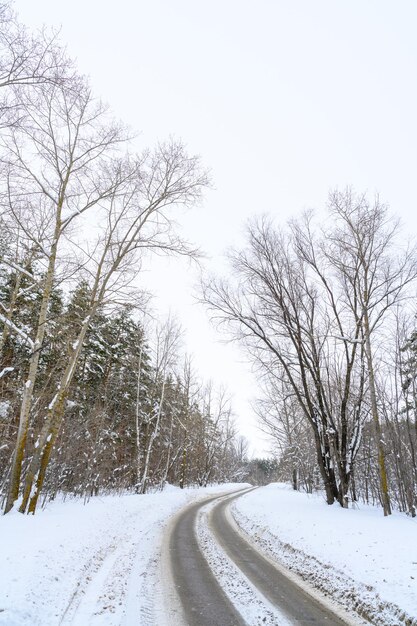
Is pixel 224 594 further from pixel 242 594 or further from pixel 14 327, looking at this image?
pixel 14 327

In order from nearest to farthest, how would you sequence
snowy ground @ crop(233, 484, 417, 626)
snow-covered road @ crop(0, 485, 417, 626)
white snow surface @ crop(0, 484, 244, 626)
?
white snow surface @ crop(0, 484, 244, 626) < snow-covered road @ crop(0, 485, 417, 626) < snowy ground @ crop(233, 484, 417, 626)

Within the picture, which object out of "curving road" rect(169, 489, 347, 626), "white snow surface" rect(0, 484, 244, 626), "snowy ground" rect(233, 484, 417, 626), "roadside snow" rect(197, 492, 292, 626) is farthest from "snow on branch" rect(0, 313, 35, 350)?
"snowy ground" rect(233, 484, 417, 626)

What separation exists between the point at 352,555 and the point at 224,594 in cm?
323

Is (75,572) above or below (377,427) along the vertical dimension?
below

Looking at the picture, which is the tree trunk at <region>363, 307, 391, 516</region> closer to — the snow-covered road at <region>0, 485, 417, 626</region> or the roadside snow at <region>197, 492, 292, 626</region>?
the snow-covered road at <region>0, 485, 417, 626</region>

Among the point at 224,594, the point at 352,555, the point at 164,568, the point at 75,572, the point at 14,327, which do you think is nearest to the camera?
the point at 224,594

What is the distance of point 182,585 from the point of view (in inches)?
224

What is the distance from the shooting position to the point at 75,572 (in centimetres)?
580

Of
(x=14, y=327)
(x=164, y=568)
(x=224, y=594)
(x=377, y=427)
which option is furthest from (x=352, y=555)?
(x=14, y=327)

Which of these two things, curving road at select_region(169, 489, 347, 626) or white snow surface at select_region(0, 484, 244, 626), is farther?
curving road at select_region(169, 489, 347, 626)

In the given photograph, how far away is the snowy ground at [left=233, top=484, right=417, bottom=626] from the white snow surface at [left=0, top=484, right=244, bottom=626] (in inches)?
111

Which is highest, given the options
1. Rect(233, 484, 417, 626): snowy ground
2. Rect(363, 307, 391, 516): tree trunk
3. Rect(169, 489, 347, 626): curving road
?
Rect(363, 307, 391, 516): tree trunk

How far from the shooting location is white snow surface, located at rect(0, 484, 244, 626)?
4.26m

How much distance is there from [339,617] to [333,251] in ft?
43.9
